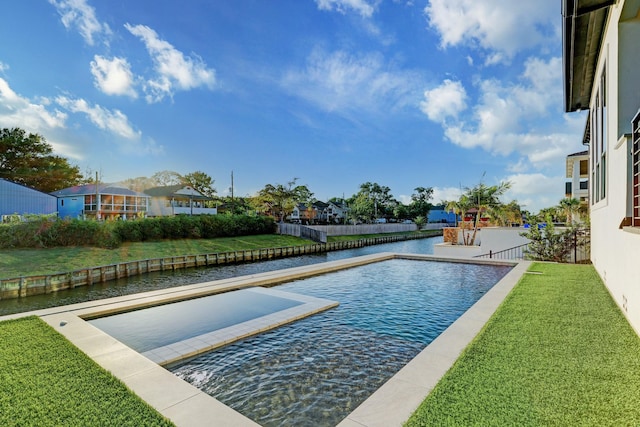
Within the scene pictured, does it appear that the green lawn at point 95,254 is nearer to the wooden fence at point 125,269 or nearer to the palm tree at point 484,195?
the wooden fence at point 125,269

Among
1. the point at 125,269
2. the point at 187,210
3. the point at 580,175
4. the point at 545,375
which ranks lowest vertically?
the point at 125,269

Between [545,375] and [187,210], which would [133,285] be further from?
[187,210]

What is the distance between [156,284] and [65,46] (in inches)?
500

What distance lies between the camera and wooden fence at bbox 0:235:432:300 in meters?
11.4

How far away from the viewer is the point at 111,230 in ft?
64.3

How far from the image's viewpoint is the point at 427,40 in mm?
15156

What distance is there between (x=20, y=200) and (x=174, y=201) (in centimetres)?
1373

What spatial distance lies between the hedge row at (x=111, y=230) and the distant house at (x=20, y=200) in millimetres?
10764

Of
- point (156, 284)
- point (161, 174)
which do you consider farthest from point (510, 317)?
point (161, 174)

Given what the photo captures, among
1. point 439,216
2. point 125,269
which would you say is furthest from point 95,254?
point 439,216

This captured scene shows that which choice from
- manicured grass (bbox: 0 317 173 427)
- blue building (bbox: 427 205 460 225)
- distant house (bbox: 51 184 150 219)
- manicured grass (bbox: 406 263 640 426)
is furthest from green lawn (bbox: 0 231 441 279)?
blue building (bbox: 427 205 460 225)

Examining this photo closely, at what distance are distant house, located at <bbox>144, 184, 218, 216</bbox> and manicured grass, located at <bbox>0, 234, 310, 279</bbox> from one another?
13.0 meters

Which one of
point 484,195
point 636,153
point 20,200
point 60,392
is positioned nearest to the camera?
point 60,392

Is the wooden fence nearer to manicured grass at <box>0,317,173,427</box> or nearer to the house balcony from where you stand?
manicured grass at <box>0,317,173,427</box>
